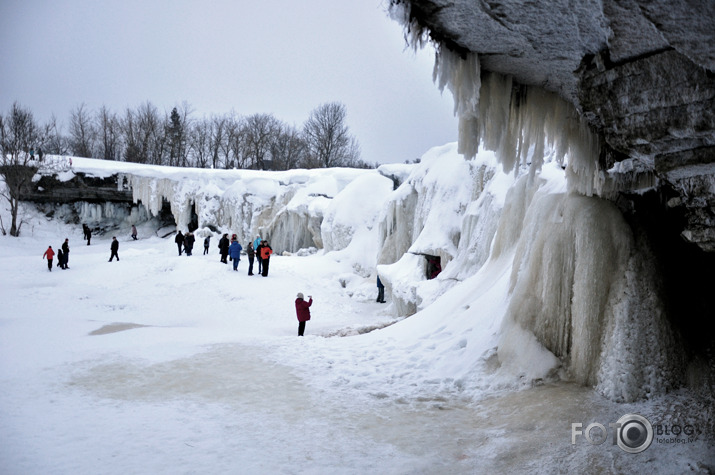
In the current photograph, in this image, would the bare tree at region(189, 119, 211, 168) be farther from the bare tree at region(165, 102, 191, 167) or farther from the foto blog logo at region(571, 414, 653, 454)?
the foto blog logo at region(571, 414, 653, 454)

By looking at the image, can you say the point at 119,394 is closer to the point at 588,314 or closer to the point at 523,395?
the point at 523,395

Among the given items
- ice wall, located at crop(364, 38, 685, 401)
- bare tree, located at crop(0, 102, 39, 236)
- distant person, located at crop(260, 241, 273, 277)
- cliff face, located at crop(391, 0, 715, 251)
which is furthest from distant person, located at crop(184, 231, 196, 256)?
cliff face, located at crop(391, 0, 715, 251)

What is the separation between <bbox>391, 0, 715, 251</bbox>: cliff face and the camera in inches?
104

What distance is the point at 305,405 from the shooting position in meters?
5.19

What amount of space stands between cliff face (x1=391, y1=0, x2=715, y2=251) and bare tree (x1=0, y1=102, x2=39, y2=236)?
27.5m

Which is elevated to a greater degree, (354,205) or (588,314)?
(354,205)

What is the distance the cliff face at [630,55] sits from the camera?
2654 millimetres

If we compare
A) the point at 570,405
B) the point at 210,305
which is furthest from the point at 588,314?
the point at 210,305

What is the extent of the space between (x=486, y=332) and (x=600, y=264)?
1882 mm

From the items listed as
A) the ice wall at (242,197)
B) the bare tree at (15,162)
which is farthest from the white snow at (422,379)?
the bare tree at (15,162)

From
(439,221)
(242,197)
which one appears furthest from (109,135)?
(439,221)

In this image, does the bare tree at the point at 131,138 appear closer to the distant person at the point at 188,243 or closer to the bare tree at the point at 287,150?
the bare tree at the point at 287,150

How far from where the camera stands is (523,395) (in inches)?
199

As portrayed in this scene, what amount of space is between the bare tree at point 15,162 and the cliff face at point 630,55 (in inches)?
1083
